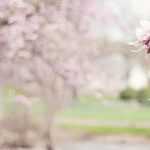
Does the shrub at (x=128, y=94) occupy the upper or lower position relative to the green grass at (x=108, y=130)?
upper

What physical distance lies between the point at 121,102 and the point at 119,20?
8.58m

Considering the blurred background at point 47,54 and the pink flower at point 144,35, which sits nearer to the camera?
the pink flower at point 144,35

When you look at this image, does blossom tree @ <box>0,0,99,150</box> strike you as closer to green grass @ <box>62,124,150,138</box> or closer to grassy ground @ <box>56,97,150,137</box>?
green grass @ <box>62,124,150,138</box>

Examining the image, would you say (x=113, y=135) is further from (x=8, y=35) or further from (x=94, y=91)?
(x=8, y=35)

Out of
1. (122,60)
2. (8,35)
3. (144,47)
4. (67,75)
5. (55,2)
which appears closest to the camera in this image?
(144,47)

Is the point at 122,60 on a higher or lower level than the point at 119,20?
higher

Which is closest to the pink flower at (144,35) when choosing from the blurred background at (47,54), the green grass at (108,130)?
the blurred background at (47,54)

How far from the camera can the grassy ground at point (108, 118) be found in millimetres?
12430

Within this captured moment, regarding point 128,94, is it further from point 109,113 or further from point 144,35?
point 144,35

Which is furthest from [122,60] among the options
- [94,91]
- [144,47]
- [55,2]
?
[144,47]

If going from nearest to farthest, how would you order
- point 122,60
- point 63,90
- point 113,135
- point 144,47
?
point 144,47 → point 63,90 → point 113,135 → point 122,60

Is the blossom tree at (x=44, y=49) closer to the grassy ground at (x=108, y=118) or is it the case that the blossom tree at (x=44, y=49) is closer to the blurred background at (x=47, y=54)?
the blurred background at (x=47, y=54)

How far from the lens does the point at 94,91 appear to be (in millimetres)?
7461

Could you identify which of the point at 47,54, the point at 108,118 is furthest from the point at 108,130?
the point at 47,54
